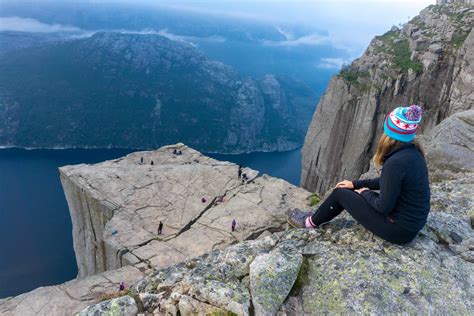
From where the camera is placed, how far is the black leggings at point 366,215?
6488 mm

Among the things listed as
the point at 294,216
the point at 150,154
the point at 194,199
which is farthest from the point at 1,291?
the point at 294,216

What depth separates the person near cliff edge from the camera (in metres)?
6.18

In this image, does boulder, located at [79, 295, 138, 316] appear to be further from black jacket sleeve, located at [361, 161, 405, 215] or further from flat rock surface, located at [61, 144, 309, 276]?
flat rock surface, located at [61, 144, 309, 276]

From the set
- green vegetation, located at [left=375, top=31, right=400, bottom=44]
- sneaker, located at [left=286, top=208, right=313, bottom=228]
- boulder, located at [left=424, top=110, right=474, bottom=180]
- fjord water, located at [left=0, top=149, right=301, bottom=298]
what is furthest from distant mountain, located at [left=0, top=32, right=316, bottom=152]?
sneaker, located at [left=286, top=208, right=313, bottom=228]

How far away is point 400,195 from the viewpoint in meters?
6.50

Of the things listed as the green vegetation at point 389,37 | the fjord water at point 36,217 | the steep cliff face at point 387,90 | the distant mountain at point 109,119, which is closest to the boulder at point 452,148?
the steep cliff face at point 387,90

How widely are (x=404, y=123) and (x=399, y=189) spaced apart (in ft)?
3.80

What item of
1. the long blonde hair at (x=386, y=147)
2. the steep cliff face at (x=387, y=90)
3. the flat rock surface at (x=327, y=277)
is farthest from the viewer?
the steep cliff face at (x=387, y=90)

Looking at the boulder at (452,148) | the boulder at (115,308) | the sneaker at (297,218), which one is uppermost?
the boulder at (452,148)

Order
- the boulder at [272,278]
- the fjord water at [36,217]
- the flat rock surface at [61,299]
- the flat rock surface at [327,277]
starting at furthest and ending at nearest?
the fjord water at [36,217], the flat rock surface at [61,299], the boulder at [272,278], the flat rock surface at [327,277]

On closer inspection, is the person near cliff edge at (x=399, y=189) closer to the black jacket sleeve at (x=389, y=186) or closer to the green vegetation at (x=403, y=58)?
the black jacket sleeve at (x=389, y=186)

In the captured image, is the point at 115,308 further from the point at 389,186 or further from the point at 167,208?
the point at 167,208

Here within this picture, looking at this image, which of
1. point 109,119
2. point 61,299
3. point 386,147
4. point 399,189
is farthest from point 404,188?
point 109,119

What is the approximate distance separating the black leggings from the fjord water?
5507 cm
